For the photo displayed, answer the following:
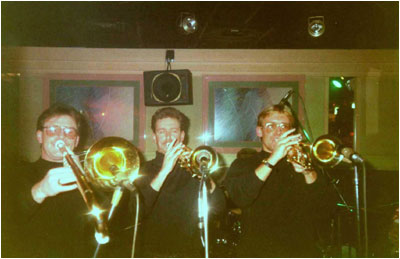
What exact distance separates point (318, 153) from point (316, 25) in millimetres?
2385

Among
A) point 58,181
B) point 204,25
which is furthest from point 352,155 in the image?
point 204,25

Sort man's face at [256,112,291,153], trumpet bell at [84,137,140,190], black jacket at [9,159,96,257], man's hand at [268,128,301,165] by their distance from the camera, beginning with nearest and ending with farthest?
trumpet bell at [84,137,140,190]
black jacket at [9,159,96,257]
man's hand at [268,128,301,165]
man's face at [256,112,291,153]

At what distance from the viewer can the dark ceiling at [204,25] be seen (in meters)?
4.31

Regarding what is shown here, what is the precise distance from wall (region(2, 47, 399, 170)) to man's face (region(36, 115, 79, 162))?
284 centimetres

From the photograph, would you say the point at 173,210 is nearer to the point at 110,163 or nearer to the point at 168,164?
the point at 168,164

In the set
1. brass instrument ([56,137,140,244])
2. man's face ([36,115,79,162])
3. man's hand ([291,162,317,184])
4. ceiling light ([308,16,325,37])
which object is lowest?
man's hand ([291,162,317,184])

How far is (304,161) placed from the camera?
10.3 ft

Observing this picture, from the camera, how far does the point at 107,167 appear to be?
2322mm

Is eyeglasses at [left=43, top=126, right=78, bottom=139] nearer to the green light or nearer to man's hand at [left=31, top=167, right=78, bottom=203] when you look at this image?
man's hand at [left=31, top=167, right=78, bottom=203]

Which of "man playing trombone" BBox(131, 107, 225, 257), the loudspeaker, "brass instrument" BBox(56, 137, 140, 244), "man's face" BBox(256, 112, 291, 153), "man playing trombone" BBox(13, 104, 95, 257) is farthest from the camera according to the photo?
the loudspeaker

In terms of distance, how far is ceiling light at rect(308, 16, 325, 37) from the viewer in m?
4.56

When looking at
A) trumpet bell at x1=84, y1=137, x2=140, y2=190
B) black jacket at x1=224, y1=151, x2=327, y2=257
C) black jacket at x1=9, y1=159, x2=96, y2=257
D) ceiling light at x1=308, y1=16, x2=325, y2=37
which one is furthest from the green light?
black jacket at x1=9, y1=159, x2=96, y2=257

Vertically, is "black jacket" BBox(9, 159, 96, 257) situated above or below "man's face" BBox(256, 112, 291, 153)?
below

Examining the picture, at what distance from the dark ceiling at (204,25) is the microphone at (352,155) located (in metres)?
2.43
